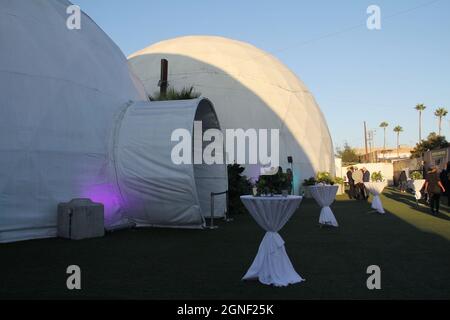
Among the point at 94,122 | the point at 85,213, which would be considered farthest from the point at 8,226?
the point at 94,122

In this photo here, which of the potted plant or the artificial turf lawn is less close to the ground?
the potted plant

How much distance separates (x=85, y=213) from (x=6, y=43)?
14.4 feet

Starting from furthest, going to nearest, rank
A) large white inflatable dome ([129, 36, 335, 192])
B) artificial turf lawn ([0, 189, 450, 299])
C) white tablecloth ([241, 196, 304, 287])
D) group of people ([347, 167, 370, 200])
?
1. large white inflatable dome ([129, 36, 335, 192])
2. group of people ([347, 167, 370, 200])
3. white tablecloth ([241, 196, 304, 287])
4. artificial turf lawn ([0, 189, 450, 299])

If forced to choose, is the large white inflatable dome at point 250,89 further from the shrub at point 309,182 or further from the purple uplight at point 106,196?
the purple uplight at point 106,196

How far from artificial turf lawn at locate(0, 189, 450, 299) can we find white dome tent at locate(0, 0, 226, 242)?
2.52 ft

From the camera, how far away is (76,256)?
24.8 ft

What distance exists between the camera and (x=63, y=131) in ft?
33.9

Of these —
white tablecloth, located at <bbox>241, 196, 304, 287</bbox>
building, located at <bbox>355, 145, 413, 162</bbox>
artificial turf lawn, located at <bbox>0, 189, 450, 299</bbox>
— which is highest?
building, located at <bbox>355, 145, 413, 162</bbox>

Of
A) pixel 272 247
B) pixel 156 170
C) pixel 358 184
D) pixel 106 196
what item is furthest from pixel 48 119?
pixel 358 184

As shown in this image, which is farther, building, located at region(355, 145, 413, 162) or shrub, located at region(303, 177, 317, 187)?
building, located at region(355, 145, 413, 162)

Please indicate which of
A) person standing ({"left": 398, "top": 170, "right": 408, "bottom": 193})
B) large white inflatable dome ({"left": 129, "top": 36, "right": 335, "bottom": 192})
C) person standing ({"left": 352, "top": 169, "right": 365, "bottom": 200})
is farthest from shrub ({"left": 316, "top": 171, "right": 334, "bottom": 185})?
person standing ({"left": 398, "top": 170, "right": 408, "bottom": 193})

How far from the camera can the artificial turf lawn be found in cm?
520

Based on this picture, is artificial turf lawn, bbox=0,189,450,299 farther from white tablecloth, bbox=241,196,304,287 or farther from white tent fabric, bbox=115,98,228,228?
white tent fabric, bbox=115,98,228,228
